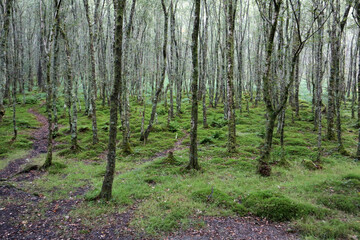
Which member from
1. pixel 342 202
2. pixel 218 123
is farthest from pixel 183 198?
pixel 218 123

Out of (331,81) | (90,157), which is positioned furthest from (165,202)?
(331,81)

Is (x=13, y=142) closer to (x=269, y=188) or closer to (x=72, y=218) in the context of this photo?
(x=72, y=218)

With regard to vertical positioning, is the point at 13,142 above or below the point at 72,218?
above

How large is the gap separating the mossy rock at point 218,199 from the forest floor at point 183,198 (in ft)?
0.09

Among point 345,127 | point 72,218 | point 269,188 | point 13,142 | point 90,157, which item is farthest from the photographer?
point 345,127

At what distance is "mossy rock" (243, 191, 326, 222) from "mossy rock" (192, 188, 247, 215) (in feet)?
0.96

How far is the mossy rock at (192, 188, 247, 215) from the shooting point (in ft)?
20.4

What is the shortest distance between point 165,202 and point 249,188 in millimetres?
2908

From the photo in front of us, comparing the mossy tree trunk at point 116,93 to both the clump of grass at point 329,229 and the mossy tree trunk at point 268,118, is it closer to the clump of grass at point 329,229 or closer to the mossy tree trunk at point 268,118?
the clump of grass at point 329,229

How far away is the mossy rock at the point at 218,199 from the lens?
6207 millimetres

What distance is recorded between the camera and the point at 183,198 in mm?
6859

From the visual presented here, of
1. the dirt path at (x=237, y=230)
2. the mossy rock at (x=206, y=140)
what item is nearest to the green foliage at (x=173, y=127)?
the mossy rock at (x=206, y=140)

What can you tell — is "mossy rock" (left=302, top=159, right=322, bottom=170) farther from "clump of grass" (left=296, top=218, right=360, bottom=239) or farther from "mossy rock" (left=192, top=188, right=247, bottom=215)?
"mossy rock" (left=192, top=188, right=247, bottom=215)

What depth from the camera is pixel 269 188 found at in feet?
24.0
